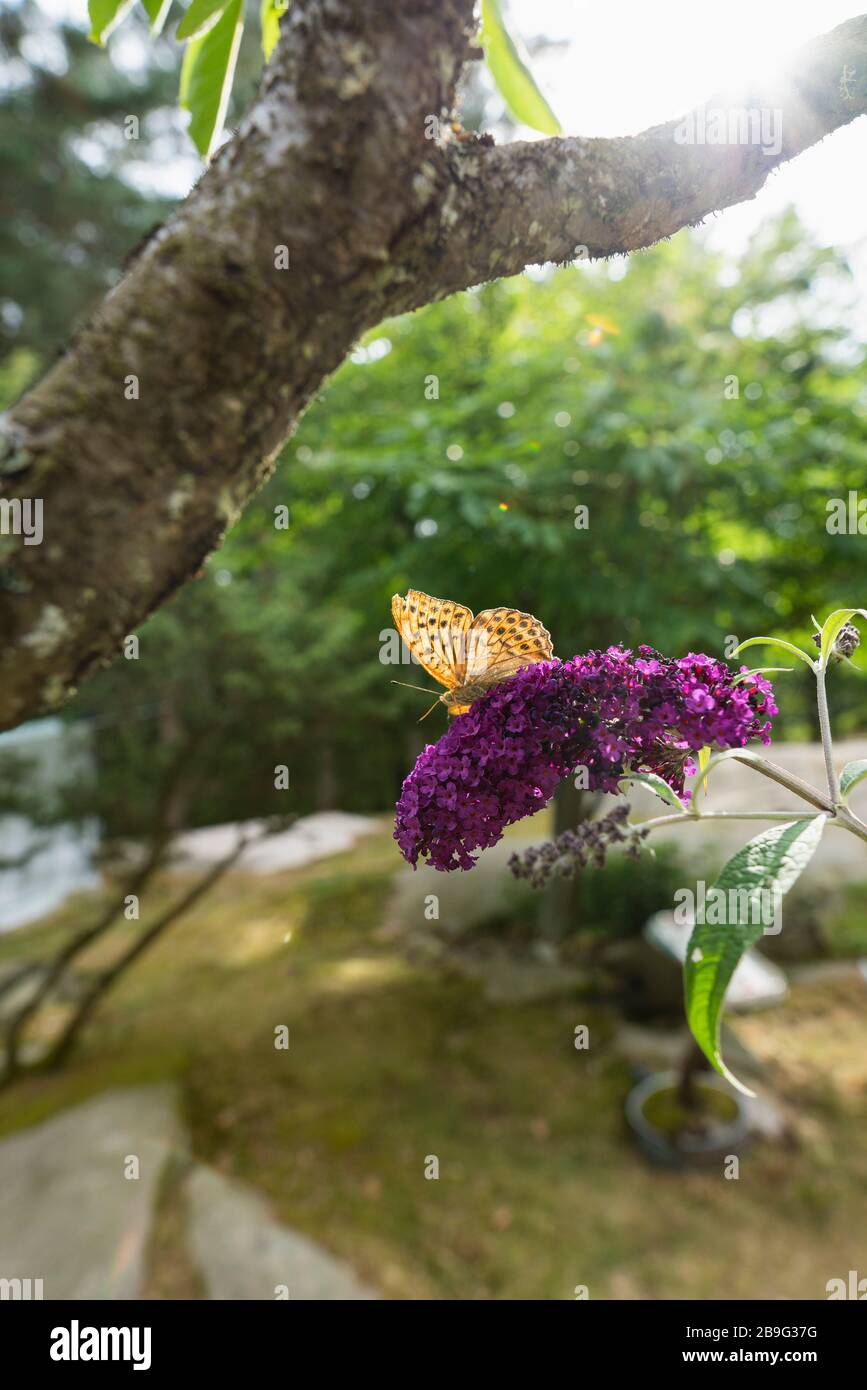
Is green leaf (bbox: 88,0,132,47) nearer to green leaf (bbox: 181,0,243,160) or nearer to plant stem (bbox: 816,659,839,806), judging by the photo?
green leaf (bbox: 181,0,243,160)

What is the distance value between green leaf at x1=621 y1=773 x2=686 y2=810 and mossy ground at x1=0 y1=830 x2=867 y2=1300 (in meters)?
3.53

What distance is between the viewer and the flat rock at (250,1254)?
349 cm

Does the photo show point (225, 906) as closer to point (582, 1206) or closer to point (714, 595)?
point (582, 1206)

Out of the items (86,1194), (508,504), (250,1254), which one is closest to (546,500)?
(508,504)

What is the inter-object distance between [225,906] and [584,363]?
561cm

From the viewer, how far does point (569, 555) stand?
4.01m

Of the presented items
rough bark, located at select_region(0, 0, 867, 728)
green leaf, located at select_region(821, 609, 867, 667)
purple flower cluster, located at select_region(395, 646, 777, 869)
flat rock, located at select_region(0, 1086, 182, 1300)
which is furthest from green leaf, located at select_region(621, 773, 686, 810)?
flat rock, located at select_region(0, 1086, 182, 1300)

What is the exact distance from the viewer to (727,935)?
2.34ft

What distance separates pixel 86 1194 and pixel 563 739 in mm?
4216

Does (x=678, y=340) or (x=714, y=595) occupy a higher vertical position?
(x=678, y=340)

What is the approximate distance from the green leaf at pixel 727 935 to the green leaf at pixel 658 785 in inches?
4.7

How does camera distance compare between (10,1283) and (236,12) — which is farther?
(10,1283)
